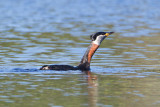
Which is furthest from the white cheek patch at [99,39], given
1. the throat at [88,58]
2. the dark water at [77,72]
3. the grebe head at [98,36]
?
the dark water at [77,72]

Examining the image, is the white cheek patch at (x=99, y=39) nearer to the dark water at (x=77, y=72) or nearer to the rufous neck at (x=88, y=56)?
the rufous neck at (x=88, y=56)

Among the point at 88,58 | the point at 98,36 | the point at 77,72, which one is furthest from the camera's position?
the point at 88,58

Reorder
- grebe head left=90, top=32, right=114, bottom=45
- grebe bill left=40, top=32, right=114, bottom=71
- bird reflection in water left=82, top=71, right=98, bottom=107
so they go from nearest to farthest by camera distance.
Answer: bird reflection in water left=82, top=71, right=98, bottom=107 < grebe bill left=40, top=32, right=114, bottom=71 < grebe head left=90, top=32, right=114, bottom=45

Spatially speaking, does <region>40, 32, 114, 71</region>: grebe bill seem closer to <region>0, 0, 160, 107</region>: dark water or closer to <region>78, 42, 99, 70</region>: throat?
<region>78, 42, 99, 70</region>: throat

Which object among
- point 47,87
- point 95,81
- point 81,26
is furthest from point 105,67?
point 81,26

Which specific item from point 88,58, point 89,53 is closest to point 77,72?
point 88,58

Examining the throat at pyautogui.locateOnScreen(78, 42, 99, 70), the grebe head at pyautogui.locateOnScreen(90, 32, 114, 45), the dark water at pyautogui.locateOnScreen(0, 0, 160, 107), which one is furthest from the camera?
the throat at pyautogui.locateOnScreen(78, 42, 99, 70)

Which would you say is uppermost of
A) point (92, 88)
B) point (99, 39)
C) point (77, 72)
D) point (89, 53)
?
point (99, 39)

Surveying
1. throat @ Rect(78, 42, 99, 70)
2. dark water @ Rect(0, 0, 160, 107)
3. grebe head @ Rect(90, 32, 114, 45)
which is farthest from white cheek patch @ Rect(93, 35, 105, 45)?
dark water @ Rect(0, 0, 160, 107)

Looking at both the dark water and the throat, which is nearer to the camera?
the dark water

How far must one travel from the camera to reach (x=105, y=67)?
67.5 feet

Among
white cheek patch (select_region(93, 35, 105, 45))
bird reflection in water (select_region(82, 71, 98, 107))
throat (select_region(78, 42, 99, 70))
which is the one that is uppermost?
white cheek patch (select_region(93, 35, 105, 45))

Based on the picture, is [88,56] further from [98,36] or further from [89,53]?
[98,36]

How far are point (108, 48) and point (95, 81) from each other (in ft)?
34.2
